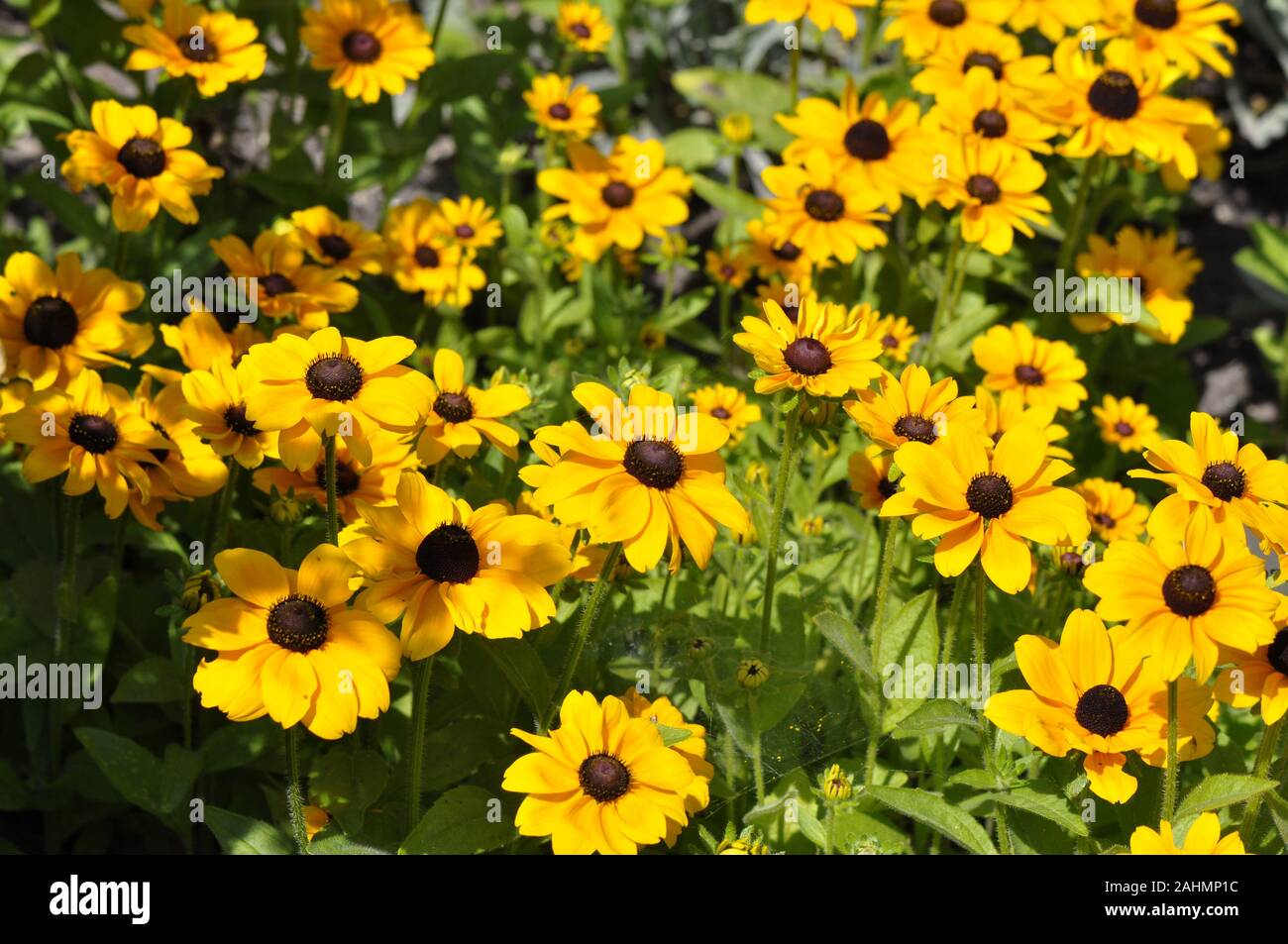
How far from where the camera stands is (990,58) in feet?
11.3

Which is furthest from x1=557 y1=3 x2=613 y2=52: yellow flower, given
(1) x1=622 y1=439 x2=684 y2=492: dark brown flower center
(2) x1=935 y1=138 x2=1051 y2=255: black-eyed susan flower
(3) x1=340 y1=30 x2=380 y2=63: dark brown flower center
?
(1) x1=622 y1=439 x2=684 y2=492: dark brown flower center

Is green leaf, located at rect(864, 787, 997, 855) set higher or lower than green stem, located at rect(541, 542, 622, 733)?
lower

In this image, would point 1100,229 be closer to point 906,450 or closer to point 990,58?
point 990,58

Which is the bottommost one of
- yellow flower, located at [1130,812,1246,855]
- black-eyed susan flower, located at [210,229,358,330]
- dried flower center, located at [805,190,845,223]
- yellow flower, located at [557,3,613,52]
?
yellow flower, located at [1130,812,1246,855]

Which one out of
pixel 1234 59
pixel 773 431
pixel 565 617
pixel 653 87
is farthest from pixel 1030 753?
pixel 1234 59

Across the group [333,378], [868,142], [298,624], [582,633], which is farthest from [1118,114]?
[298,624]

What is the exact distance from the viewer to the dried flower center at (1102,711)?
6.79ft

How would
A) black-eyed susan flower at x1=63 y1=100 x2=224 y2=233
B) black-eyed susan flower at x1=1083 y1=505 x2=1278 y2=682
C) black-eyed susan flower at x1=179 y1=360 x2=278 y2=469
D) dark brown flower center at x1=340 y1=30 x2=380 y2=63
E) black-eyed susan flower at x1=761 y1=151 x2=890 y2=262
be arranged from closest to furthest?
black-eyed susan flower at x1=1083 y1=505 x2=1278 y2=682
black-eyed susan flower at x1=179 y1=360 x2=278 y2=469
black-eyed susan flower at x1=63 y1=100 x2=224 y2=233
black-eyed susan flower at x1=761 y1=151 x2=890 y2=262
dark brown flower center at x1=340 y1=30 x2=380 y2=63

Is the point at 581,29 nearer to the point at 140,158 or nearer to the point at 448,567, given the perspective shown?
the point at 140,158

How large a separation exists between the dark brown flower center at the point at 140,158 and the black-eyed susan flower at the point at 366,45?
59cm

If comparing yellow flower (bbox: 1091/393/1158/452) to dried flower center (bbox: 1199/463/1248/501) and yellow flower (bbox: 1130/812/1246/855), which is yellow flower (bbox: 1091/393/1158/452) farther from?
yellow flower (bbox: 1130/812/1246/855)

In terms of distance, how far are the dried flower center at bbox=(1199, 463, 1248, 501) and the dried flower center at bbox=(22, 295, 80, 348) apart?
1967 mm

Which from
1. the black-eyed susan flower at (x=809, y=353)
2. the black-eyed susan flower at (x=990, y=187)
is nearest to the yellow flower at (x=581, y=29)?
the black-eyed susan flower at (x=990, y=187)

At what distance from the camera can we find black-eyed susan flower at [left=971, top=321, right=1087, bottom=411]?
3053 mm
